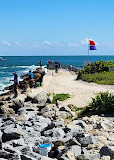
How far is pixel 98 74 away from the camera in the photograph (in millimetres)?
28828

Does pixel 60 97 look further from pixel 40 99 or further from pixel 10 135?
pixel 10 135

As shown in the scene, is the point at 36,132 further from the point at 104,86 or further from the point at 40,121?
the point at 104,86

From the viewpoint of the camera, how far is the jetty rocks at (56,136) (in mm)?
8096

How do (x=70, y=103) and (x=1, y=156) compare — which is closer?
(x=1, y=156)

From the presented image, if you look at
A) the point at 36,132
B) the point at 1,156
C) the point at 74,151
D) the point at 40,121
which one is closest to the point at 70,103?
the point at 40,121

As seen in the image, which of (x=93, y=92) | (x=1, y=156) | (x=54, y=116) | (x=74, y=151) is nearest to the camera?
(x=1, y=156)

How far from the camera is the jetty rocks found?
8096 millimetres

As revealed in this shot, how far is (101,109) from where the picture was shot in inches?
575

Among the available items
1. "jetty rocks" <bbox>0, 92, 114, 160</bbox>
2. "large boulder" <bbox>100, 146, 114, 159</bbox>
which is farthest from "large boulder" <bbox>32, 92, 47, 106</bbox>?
"large boulder" <bbox>100, 146, 114, 159</bbox>

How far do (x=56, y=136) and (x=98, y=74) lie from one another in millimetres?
19016

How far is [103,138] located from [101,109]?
465cm

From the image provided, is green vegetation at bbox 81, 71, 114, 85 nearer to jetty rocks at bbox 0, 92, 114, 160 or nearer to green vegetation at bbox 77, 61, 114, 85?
green vegetation at bbox 77, 61, 114, 85

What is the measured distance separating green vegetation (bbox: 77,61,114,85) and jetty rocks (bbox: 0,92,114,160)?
11.0 meters

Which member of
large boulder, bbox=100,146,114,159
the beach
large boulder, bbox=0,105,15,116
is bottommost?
large boulder, bbox=0,105,15,116
